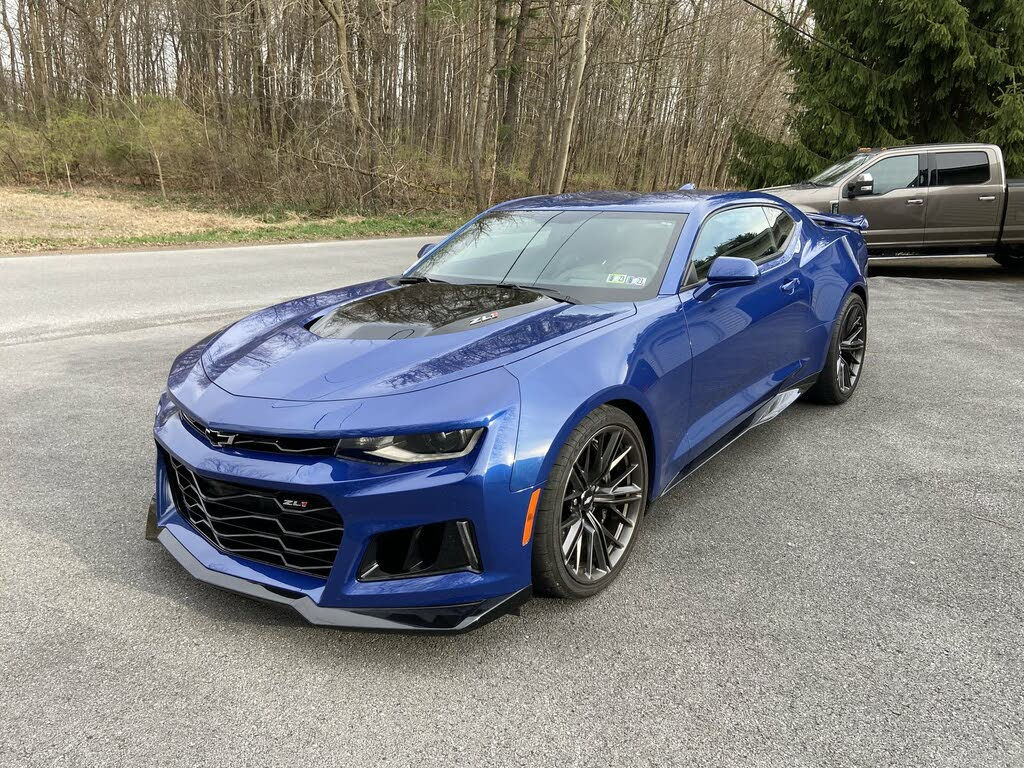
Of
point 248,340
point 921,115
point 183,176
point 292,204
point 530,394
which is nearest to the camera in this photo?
point 530,394

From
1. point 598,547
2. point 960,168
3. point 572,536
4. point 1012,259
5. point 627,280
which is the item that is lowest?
point 598,547

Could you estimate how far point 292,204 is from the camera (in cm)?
2397

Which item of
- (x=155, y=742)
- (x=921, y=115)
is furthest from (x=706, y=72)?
(x=155, y=742)

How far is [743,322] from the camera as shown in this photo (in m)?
3.77

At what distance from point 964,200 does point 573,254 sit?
976 cm

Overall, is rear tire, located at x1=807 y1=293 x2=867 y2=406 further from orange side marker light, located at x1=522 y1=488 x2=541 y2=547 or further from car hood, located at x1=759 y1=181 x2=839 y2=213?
car hood, located at x1=759 y1=181 x2=839 y2=213

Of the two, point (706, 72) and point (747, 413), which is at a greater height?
point (706, 72)

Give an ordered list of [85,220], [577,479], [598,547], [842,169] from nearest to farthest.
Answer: [577,479] → [598,547] → [842,169] → [85,220]

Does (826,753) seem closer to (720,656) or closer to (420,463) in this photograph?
(720,656)

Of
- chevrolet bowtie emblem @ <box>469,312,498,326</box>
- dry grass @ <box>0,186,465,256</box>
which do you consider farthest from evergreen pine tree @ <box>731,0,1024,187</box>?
chevrolet bowtie emblem @ <box>469,312,498,326</box>

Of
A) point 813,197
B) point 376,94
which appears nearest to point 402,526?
point 813,197

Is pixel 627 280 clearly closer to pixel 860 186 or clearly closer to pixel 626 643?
pixel 626 643

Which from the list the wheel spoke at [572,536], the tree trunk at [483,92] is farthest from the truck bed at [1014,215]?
the tree trunk at [483,92]

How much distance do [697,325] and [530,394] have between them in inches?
48.2
